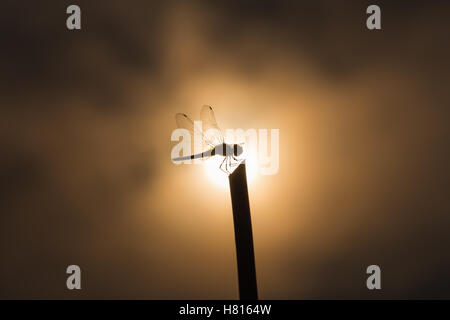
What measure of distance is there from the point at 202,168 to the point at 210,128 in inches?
10.8

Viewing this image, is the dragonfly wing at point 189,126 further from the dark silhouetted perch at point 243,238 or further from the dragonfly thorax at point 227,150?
the dark silhouetted perch at point 243,238

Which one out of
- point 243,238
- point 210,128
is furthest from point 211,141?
point 243,238

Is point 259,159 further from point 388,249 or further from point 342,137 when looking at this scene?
point 388,249

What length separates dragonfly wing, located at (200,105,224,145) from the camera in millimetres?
1399

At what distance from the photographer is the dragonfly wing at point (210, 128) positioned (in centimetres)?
140

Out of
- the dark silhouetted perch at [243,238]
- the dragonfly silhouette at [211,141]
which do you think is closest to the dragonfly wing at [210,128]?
the dragonfly silhouette at [211,141]

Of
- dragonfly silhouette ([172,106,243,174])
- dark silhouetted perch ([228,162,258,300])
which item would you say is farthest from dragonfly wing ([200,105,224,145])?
dark silhouetted perch ([228,162,258,300])

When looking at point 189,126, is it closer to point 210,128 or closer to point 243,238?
point 210,128

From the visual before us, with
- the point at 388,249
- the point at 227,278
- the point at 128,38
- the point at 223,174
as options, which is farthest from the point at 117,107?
the point at 388,249

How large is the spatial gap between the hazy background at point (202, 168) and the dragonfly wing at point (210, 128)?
22cm

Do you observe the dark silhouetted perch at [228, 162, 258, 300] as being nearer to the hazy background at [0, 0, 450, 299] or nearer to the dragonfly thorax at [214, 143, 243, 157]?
the dragonfly thorax at [214, 143, 243, 157]

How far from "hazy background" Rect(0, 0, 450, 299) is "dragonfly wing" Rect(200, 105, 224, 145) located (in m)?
0.22

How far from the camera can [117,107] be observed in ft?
5.45

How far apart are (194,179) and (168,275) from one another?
0.45m
